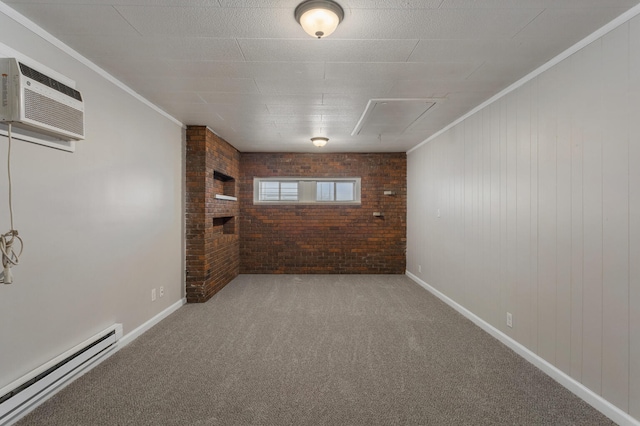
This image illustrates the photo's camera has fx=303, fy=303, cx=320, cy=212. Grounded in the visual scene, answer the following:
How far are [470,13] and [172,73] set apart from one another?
222cm

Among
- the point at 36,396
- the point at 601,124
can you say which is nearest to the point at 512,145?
the point at 601,124

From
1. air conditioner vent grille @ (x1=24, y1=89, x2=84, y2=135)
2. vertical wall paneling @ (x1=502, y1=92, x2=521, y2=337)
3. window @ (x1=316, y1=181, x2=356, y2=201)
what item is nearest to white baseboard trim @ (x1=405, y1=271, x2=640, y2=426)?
vertical wall paneling @ (x1=502, y1=92, x2=521, y2=337)

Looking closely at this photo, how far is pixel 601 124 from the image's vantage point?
75.0 inches

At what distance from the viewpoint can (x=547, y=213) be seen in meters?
2.34

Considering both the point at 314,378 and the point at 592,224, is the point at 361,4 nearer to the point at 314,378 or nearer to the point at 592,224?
the point at 592,224

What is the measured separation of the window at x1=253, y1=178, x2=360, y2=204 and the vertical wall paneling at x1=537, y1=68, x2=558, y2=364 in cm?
373

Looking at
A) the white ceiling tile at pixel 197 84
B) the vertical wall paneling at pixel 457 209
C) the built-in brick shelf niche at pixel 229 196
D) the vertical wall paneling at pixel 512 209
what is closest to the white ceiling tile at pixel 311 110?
the white ceiling tile at pixel 197 84

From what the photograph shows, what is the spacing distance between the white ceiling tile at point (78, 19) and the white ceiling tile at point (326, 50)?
28.7 inches

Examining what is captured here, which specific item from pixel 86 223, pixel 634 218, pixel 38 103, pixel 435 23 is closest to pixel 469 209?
pixel 634 218

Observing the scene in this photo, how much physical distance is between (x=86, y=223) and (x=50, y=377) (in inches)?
41.8

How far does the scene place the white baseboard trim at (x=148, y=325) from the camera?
2.80m

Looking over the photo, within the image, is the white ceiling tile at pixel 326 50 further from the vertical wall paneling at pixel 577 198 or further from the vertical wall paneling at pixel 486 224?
the vertical wall paneling at pixel 486 224

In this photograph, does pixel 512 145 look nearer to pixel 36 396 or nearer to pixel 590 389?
pixel 590 389

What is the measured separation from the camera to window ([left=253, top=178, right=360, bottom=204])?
19.7 feet
